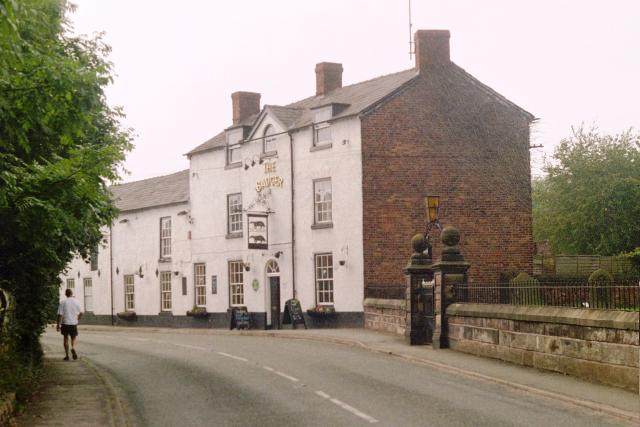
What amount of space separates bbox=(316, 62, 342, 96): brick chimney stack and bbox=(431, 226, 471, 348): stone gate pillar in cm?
1846

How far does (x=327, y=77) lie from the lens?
40094 mm

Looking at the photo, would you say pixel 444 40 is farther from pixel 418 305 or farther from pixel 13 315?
pixel 13 315

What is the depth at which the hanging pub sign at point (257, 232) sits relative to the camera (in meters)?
36.9

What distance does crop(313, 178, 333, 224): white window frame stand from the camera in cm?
3516

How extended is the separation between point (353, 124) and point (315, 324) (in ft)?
25.9

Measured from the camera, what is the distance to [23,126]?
9.77 m

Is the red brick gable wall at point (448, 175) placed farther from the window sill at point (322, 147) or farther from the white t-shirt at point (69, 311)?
the white t-shirt at point (69, 311)

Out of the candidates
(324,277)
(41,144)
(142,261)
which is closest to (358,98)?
(324,277)

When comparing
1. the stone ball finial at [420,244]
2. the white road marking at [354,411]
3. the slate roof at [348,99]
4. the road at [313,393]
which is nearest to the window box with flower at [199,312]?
the slate roof at [348,99]

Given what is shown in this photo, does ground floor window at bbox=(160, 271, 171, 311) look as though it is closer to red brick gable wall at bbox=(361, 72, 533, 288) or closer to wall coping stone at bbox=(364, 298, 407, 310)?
red brick gable wall at bbox=(361, 72, 533, 288)

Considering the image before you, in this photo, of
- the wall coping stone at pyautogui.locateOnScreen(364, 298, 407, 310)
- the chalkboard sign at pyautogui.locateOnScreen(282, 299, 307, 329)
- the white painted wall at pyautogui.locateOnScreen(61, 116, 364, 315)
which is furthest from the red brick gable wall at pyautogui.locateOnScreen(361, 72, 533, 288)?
the chalkboard sign at pyautogui.locateOnScreen(282, 299, 307, 329)

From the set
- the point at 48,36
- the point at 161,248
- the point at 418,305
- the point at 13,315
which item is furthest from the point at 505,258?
the point at 48,36

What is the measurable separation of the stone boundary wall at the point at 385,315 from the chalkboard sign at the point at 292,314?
3.61 m

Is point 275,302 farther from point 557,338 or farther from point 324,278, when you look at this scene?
point 557,338
